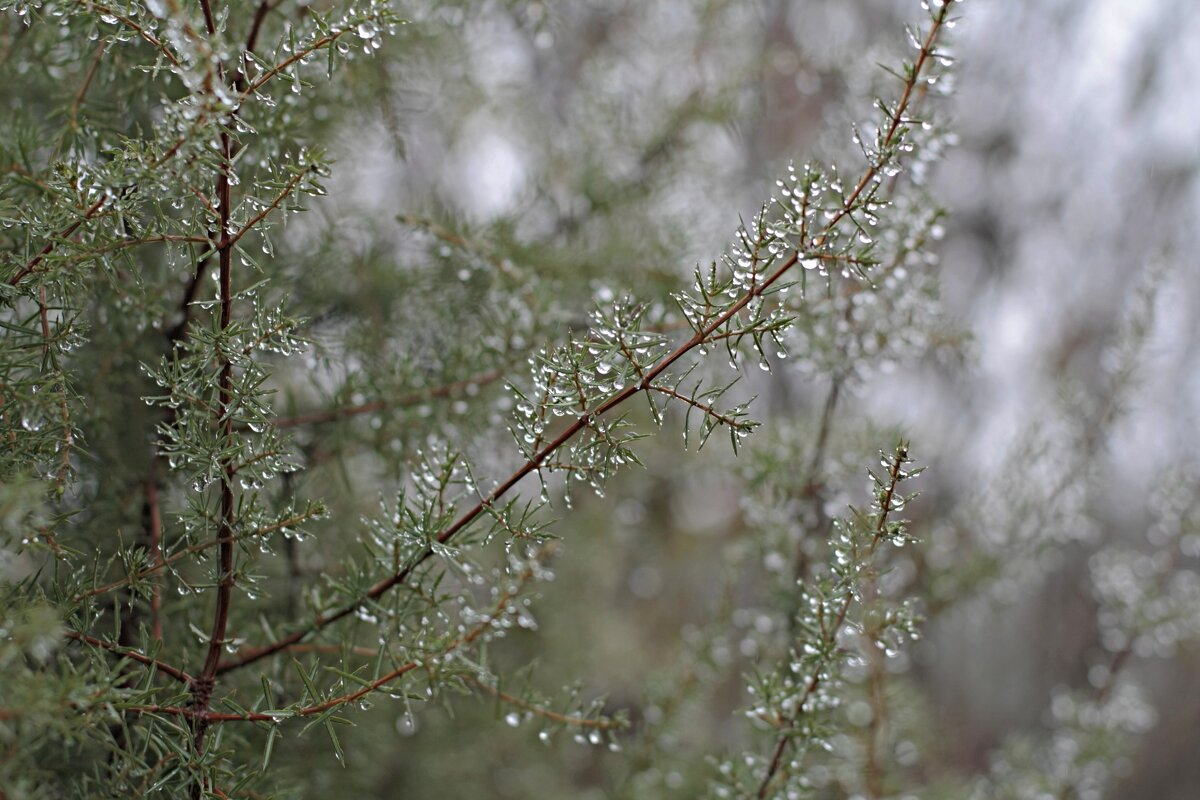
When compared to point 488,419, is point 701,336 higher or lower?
lower

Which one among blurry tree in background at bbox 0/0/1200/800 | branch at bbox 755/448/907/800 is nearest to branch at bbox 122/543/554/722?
blurry tree in background at bbox 0/0/1200/800

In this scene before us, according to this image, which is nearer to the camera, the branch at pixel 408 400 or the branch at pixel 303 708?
the branch at pixel 303 708

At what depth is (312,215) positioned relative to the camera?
0.73 m

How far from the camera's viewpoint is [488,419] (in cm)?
62

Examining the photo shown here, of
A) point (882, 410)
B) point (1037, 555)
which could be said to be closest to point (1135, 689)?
point (1037, 555)

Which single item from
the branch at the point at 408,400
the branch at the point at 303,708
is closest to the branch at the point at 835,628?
the branch at the point at 303,708

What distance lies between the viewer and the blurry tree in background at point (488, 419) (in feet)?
1.24

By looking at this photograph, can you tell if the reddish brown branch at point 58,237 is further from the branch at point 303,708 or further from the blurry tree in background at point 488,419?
the branch at point 303,708

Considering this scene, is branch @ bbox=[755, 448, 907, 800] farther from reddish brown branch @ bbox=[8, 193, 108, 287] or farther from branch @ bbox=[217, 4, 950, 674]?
reddish brown branch @ bbox=[8, 193, 108, 287]

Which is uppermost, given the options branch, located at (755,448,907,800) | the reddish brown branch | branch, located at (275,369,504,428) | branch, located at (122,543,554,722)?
branch, located at (275,369,504,428)

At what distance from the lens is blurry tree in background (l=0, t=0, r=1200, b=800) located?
1.24 ft

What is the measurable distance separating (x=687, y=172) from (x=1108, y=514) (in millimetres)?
1247

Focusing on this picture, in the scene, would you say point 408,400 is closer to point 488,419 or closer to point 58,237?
point 488,419

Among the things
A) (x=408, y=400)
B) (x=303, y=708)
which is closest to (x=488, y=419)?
(x=408, y=400)
